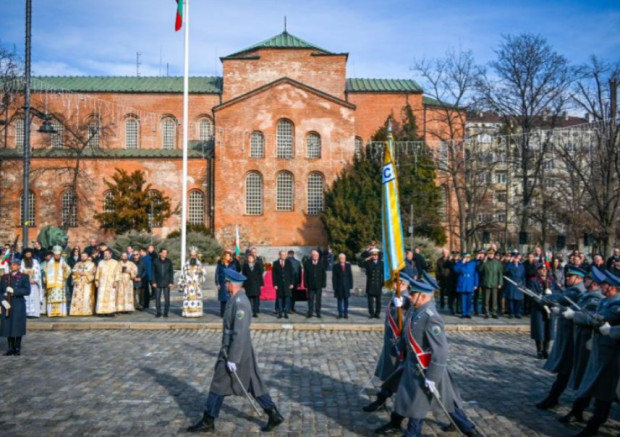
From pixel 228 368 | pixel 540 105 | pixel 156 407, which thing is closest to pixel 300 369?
pixel 156 407

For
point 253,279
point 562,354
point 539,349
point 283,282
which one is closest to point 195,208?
point 253,279

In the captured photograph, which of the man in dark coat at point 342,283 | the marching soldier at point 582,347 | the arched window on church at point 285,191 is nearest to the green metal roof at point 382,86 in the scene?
the arched window on church at point 285,191

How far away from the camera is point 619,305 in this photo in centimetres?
679

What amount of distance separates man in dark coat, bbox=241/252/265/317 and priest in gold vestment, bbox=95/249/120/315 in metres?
3.65

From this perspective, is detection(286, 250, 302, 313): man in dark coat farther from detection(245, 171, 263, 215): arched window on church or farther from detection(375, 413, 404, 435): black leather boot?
detection(245, 171, 263, 215): arched window on church

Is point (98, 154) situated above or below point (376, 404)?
above

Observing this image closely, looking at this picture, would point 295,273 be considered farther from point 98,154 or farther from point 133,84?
point 133,84

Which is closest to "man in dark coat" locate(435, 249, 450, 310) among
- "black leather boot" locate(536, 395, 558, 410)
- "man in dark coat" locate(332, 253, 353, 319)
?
"man in dark coat" locate(332, 253, 353, 319)

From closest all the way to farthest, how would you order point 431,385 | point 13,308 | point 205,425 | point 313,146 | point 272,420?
point 431,385, point 205,425, point 272,420, point 13,308, point 313,146

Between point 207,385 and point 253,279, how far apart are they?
24.4ft

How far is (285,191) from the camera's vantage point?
149ft

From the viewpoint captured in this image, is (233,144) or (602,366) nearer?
(602,366)

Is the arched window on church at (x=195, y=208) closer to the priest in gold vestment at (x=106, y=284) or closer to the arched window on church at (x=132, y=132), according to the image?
the arched window on church at (x=132, y=132)

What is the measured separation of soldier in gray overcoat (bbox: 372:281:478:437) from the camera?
621cm
